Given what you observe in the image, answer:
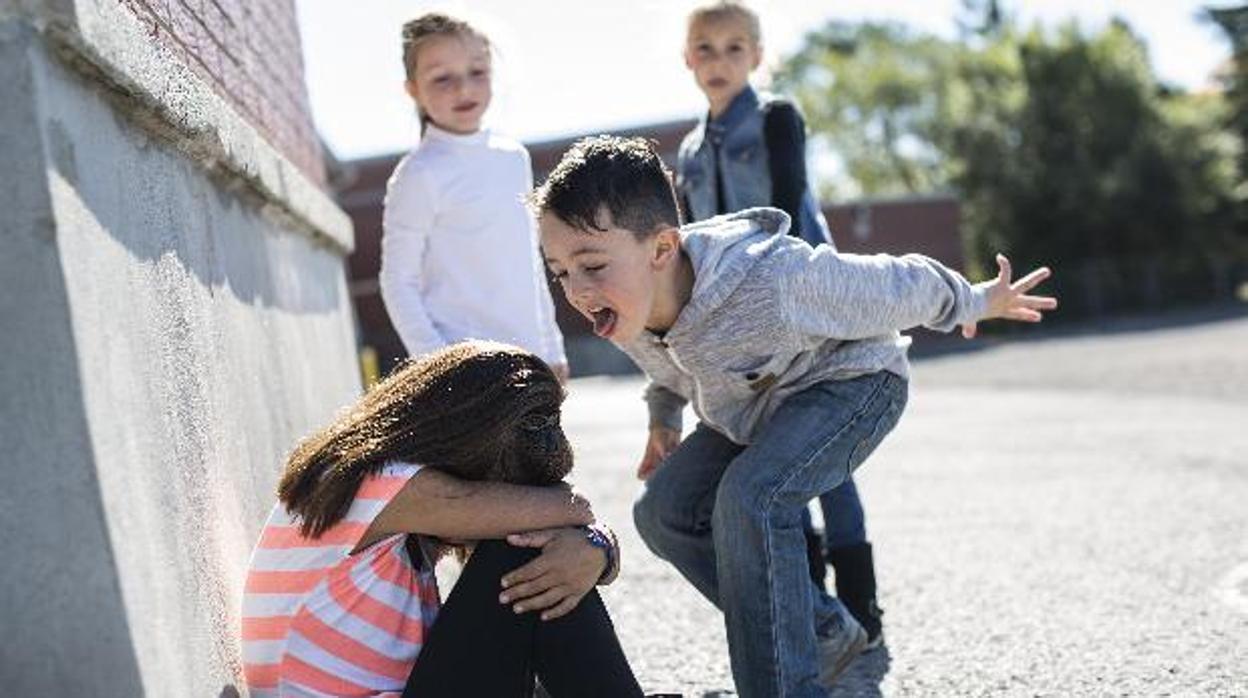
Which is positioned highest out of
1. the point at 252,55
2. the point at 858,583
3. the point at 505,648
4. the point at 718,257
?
the point at 252,55

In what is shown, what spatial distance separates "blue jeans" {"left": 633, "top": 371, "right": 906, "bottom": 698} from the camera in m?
3.27

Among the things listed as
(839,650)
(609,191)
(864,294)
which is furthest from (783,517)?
(609,191)

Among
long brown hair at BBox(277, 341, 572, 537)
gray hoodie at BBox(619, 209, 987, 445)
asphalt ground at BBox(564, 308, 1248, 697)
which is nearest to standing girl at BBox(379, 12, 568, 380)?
gray hoodie at BBox(619, 209, 987, 445)

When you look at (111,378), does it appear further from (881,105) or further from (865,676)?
Answer: (881,105)

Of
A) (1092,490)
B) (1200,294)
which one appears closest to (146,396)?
(1092,490)

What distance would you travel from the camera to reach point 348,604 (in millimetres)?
2846

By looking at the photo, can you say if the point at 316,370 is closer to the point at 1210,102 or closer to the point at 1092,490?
the point at 1092,490

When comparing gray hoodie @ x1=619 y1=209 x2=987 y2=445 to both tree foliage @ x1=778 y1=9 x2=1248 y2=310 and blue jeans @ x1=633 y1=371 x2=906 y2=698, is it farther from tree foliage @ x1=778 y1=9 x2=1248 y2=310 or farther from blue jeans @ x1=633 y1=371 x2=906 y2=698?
tree foliage @ x1=778 y1=9 x2=1248 y2=310

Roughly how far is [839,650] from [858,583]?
83cm

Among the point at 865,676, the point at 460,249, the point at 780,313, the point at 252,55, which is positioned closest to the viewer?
the point at 780,313

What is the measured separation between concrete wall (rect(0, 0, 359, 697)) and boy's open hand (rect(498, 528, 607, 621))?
0.55 meters

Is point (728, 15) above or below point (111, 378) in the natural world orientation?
above

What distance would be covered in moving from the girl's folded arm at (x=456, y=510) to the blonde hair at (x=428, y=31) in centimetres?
212

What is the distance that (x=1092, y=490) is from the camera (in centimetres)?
801
